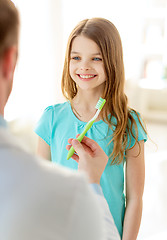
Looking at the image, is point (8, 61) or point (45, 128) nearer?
point (8, 61)

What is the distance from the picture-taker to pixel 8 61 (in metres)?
0.41

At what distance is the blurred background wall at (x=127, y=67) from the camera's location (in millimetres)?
2170

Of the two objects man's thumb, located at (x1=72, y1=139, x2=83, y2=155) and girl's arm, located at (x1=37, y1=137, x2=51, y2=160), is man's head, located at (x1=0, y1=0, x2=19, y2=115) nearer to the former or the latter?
man's thumb, located at (x1=72, y1=139, x2=83, y2=155)

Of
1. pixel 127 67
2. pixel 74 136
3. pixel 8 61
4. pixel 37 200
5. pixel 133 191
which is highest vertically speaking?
pixel 8 61

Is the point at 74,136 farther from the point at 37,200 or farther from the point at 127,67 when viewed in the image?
the point at 127,67

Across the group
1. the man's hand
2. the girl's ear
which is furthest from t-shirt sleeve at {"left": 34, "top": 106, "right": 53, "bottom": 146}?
the girl's ear

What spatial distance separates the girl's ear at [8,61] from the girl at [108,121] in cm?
49

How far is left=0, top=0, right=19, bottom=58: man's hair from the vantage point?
0.39 m

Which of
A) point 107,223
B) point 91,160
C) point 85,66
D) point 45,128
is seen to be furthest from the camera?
point 45,128

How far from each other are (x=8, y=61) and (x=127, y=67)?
3.76m

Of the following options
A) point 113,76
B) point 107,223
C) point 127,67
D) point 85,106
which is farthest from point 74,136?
point 127,67

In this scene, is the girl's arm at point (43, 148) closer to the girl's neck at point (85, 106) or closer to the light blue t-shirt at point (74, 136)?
the light blue t-shirt at point (74, 136)

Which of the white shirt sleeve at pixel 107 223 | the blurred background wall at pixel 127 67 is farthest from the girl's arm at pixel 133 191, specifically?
the white shirt sleeve at pixel 107 223

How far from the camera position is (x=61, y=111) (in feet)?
3.31
